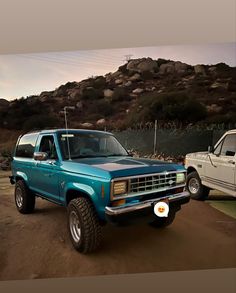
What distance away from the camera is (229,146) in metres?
4.42

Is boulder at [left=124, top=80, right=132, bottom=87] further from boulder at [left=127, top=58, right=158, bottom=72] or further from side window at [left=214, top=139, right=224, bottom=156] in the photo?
side window at [left=214, top=139, right=224, bottom=156]

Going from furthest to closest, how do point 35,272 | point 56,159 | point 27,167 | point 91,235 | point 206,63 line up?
point 27,167 < point 206,63 < point 56,159 < point 35,272 < point 91,235

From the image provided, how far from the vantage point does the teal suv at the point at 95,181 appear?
2.90m

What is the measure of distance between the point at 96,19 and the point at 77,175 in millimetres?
2136

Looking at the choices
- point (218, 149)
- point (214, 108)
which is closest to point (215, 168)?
point (218, 149)

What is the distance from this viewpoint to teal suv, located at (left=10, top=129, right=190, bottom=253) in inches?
114

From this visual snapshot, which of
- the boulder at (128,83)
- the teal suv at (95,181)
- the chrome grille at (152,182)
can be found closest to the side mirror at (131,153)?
the teal suv at (95,181)

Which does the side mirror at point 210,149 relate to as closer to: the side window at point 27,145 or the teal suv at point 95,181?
the teal suv at point 95,181

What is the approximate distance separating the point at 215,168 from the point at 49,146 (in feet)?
9.11

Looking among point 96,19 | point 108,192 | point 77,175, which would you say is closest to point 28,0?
point 96,19

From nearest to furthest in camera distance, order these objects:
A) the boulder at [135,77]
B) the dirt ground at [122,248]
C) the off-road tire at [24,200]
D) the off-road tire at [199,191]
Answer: the dirt ground at [122,248]
the boulder at [135,77]
the off-road tire at [24,200]
the off-road tire at [199,191]

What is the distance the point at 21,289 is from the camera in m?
3.20

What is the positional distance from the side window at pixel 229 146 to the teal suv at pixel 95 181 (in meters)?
1.27

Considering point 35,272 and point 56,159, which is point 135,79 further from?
point 35,272
